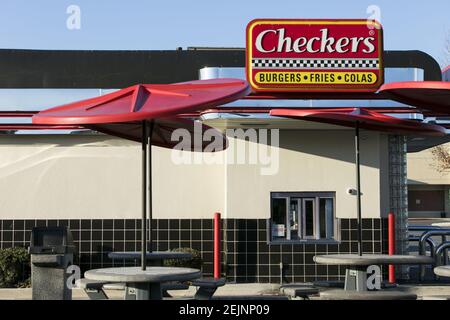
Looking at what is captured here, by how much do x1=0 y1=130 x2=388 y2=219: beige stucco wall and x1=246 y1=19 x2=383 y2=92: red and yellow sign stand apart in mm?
1296

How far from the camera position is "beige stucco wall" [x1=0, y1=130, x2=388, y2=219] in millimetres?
15922

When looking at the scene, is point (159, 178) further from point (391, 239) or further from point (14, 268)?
point (391, 239)

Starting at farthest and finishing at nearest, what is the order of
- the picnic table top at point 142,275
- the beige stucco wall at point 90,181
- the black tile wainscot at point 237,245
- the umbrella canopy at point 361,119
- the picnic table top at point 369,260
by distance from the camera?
the beige stucco wall at point 90,181
the black tile wainscot at point 237,245
the umbrella canopy at point 361,119
the picnic table top at point 369,260
the picnic table top at point 142,275

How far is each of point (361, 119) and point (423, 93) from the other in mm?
1535

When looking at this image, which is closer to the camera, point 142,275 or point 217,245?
point 142,275

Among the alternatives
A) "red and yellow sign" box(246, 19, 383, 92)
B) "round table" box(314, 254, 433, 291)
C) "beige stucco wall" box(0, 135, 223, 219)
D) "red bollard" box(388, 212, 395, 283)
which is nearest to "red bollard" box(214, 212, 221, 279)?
"beige stucco wall" box(0, 135, 223, 219)

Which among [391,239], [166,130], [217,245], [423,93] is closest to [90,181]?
[217,245]

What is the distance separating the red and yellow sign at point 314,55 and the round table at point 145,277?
243 inches

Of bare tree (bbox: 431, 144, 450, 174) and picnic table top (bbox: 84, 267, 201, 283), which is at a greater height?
bare tree (bbox: 431, 144, 450, 174)

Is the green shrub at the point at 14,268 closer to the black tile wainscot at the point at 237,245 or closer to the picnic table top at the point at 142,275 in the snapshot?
the black tile wainscot at the point at 237,245

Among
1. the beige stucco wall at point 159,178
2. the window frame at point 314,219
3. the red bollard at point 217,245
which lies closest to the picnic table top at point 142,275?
the red bollard at point 217,245

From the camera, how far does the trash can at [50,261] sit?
10.2m

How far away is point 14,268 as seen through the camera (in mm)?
15219

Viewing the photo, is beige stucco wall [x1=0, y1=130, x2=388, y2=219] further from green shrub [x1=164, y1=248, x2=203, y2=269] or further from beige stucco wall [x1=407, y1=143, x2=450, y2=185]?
beige stucco wall [x1=407, y1=143, x2=450, y2=185]
